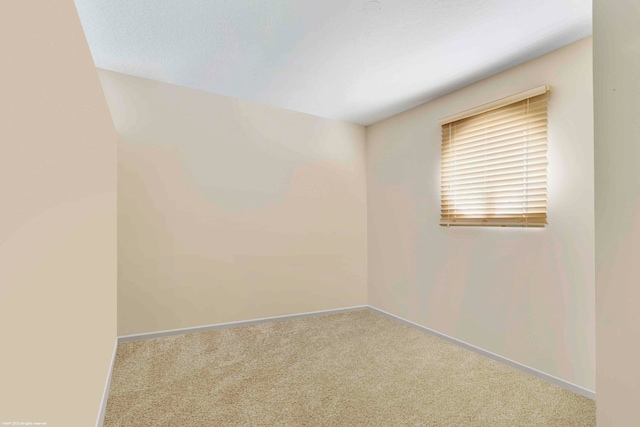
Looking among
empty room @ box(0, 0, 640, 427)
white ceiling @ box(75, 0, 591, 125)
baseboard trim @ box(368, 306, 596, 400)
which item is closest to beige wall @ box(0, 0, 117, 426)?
empty room @ box(0, 0, 640, 427)

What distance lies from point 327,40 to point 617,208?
2.06 m

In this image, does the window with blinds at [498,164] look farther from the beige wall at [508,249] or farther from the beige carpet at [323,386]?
the beige carpet at [323,386]

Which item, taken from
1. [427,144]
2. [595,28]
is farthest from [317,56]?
[595,28]

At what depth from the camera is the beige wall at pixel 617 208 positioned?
1213mm

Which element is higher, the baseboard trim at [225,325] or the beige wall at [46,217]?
the beige wall at [46,217]

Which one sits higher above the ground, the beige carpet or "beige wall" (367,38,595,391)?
"beige wall" (367,38,595,391)

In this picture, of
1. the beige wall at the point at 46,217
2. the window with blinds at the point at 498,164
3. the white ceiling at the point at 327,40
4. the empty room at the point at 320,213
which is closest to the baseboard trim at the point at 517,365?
the empty room at the point at 320,213

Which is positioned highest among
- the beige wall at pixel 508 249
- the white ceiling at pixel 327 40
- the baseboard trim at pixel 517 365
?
the white ceiling at pixel 327 40

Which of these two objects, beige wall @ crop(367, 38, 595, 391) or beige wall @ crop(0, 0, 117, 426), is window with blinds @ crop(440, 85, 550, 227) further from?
beige wall @ crop(0, 0, 117, 426)

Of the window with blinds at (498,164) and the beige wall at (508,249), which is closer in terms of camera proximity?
the beige wall at (508,249)

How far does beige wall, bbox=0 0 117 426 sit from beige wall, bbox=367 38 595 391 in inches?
116

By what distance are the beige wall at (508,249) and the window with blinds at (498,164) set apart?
0.28ft

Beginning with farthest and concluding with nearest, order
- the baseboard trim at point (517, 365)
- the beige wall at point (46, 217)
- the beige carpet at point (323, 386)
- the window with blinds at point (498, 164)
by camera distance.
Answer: the window with blinds at point (498, 164) → the baseboard trim at point (517, 365) → the beige carpet at point (323, 386) → the beige wall at point (46, 217)

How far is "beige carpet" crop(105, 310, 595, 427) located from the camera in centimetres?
193
